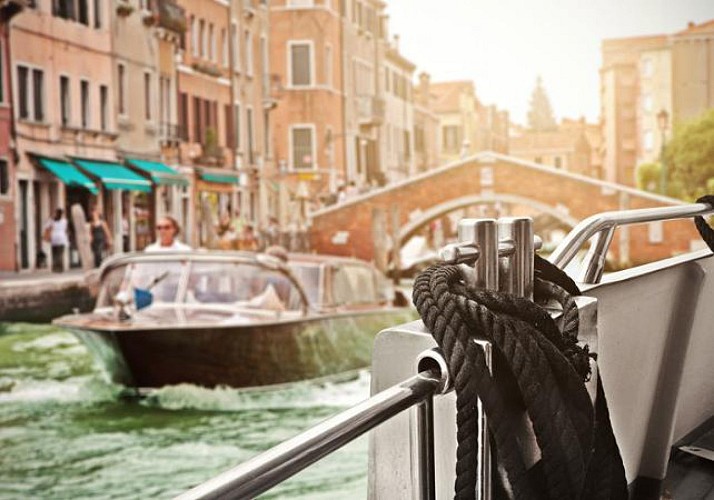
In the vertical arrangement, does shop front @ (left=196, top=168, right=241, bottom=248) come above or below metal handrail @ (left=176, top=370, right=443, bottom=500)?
above

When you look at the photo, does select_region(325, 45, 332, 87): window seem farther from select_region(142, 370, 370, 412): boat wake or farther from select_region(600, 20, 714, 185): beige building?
select_region(142, 370, 370, 412): boat wake

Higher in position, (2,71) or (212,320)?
(2,71)

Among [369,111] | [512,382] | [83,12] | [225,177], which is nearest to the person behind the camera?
[512,382]

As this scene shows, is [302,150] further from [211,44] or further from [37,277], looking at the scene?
[37,277]

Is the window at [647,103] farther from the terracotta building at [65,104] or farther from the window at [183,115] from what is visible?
the terracotta building at [65,104]

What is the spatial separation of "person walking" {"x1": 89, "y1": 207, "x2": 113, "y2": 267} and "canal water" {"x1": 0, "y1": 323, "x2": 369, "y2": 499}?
4.02ft

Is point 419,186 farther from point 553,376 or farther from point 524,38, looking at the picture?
point 553,376

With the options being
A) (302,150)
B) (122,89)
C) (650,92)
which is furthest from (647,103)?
(122,89)

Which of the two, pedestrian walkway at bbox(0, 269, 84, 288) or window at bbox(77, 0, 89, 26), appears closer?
pedestrian walkway at bbox(0, 269, 84, 288)

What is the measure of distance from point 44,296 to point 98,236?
67 centimetres

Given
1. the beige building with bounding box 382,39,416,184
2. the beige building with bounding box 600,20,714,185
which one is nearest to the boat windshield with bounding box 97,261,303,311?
the beige building with bounding box 382,39,416,184

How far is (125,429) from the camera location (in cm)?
1173

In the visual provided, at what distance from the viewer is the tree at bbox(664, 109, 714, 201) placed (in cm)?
1095

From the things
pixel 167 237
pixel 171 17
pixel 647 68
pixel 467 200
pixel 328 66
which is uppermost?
pixel 171 17
